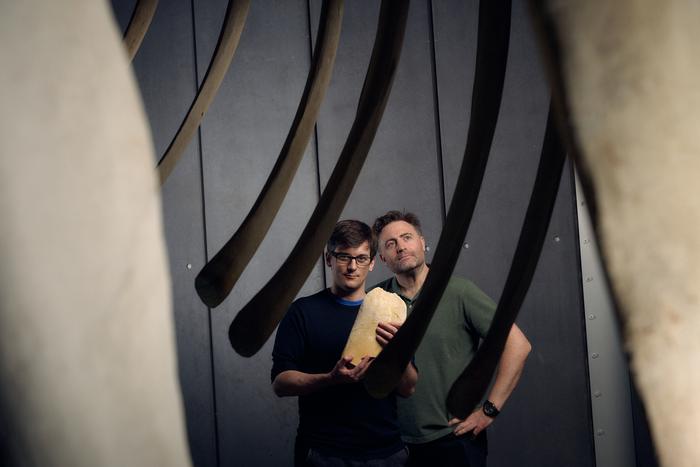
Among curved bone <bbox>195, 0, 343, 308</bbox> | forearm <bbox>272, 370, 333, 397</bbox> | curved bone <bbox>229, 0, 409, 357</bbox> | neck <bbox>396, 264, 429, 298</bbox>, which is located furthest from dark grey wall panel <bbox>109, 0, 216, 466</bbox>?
curved bone <bbox>229, 0, 409, 357</bbox>

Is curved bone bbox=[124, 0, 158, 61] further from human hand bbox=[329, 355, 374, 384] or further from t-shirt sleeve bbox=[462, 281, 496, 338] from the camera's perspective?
t-shirt sleeve bbox=[462, 281, 496, 338]

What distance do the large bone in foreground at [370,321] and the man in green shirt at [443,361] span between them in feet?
1.56

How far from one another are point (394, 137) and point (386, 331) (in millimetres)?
1952

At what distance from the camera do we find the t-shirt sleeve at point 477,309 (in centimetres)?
211

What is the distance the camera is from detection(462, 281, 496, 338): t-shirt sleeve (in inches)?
83.0

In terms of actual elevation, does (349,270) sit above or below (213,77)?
below

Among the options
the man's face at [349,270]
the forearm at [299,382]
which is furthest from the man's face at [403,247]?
the forearm at [299,382]

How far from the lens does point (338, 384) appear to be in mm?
1862

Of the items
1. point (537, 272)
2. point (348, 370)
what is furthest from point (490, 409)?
point (537, 272)

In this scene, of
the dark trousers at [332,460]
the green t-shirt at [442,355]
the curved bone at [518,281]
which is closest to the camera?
the curved bone at [518,281]

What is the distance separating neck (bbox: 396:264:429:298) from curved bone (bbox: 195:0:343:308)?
149 cm

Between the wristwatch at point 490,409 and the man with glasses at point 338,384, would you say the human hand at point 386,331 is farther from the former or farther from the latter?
the wristwatch at point 490,409

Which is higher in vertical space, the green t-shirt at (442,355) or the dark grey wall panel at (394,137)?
the dark grey wall panel at (394,137)

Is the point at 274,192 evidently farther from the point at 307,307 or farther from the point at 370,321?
the point at 307,307
